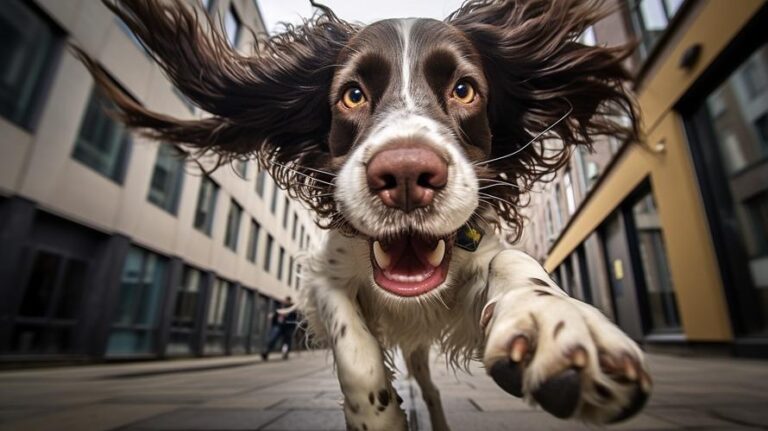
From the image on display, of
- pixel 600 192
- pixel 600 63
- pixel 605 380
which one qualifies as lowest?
pixel 605 380

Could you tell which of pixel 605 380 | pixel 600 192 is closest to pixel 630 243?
pixel 600 192

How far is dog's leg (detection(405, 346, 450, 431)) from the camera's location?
2243 millimetres

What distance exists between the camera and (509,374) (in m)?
0.98

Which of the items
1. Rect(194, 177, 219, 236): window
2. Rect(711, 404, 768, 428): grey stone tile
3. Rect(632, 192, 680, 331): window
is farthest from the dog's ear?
Rect(194, 177, 219, 236): window

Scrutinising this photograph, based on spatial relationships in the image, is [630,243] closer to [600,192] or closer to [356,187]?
[600,192]

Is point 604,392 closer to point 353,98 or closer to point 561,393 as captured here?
point 561,393

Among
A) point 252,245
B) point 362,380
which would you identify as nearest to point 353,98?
point 362,380

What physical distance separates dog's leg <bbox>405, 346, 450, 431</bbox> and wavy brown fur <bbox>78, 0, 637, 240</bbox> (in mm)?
1018

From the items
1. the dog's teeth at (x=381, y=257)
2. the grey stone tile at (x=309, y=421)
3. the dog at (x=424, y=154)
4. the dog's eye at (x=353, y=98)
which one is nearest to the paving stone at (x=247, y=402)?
the grey stone tile at (x=309, y=421)

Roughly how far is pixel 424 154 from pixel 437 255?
1.35 feet

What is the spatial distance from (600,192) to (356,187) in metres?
9.34

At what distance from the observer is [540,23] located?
1.97m

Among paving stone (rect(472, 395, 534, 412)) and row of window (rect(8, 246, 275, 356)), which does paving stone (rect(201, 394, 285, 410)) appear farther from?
row of window (rect(8, 246, 275, 356))

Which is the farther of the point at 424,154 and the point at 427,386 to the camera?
the point at 427,386
